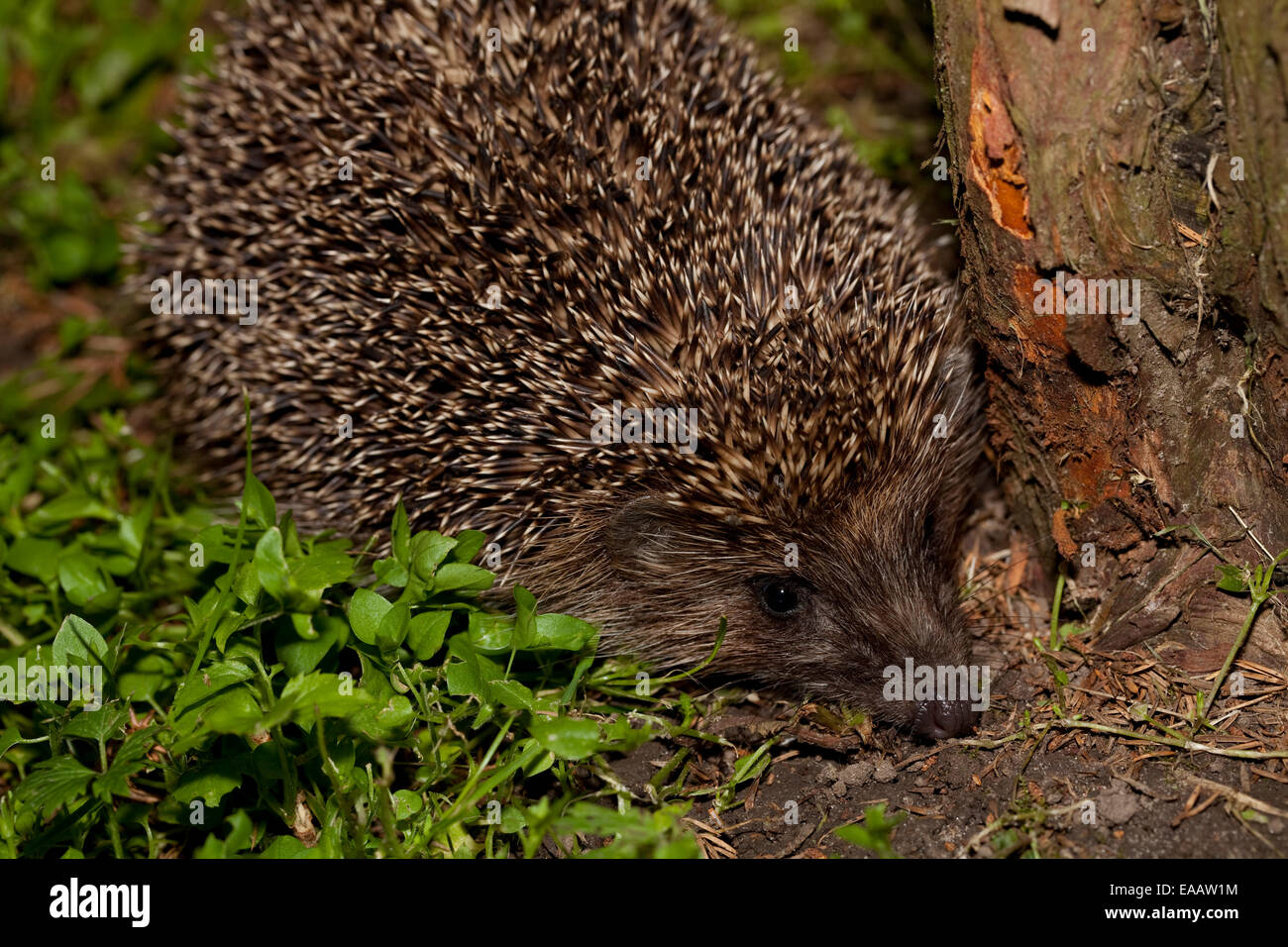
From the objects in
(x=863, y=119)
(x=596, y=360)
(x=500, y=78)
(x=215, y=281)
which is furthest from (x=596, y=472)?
(x=863, y=119)

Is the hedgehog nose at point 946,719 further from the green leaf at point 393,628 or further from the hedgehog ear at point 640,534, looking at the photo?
the green leaf at point 393,628

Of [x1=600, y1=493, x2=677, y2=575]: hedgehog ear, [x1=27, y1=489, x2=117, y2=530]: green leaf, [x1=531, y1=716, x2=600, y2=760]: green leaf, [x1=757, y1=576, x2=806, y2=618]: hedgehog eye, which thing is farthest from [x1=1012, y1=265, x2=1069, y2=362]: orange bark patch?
[x1=27, y1=489, x2=117, y2=530]: green leaf

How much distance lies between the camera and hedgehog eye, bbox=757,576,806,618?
4.29 m

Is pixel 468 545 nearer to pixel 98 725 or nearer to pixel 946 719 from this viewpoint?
pixel 98 725

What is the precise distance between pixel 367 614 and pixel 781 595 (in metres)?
1.51

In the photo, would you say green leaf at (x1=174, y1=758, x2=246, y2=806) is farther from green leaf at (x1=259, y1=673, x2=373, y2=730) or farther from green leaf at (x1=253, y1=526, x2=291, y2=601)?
green leaf at (x1=253, y1=526, x2=291, y2=601)

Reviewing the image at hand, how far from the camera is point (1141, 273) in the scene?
139 inches

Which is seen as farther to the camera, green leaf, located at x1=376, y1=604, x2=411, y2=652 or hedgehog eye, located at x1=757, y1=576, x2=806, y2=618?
hedgehog eye, located at x1=757, y1=576, x2=806, y2=618

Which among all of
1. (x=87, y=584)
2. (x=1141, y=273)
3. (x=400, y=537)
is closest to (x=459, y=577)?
(x=400, y=537)

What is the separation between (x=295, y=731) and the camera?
384 cm

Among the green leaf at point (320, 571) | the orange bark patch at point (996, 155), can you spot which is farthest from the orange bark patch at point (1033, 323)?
the green leaf at point (320, 571)

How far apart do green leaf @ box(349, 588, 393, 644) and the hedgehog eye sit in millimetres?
1399

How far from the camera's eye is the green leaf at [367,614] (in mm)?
3809
